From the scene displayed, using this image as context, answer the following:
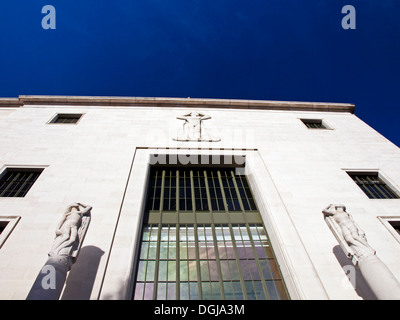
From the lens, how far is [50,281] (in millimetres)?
5422

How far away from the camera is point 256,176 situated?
1184 cm

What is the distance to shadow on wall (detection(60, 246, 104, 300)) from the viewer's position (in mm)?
6730

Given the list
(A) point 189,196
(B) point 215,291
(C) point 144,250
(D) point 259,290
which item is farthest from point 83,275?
(A) point 189,196

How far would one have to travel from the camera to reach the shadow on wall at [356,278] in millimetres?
→ 7067

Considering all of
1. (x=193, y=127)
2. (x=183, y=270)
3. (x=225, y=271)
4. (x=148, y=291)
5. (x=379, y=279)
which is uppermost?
(x=193, y=127)

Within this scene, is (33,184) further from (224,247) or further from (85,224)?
(224,247)

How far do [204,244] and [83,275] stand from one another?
429cm

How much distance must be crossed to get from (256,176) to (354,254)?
5.64 metres

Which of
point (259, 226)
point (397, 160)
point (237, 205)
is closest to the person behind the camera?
point (259, 226)

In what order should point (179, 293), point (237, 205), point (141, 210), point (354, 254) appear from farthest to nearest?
point (237, 205), point (141, 210), point (179, 293), point (354, 254)

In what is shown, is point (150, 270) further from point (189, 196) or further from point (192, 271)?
point (189, 196)

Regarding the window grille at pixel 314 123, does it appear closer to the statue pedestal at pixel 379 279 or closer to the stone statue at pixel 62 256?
the statue pedestal at pixel 379 279
